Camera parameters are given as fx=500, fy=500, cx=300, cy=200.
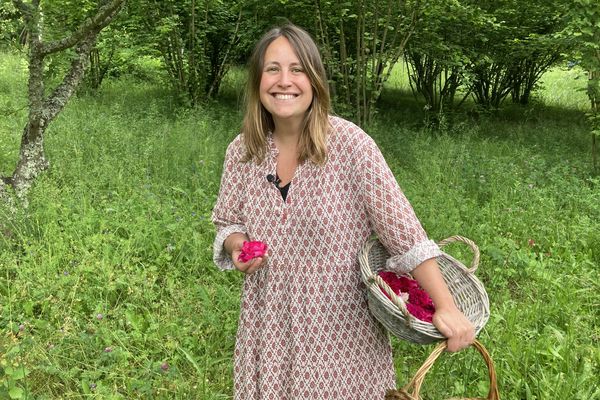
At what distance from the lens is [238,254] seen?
5.30ft

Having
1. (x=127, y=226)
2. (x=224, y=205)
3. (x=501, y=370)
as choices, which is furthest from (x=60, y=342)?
(x=501, y=370)

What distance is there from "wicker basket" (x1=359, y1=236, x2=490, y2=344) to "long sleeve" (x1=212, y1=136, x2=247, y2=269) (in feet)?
1.52

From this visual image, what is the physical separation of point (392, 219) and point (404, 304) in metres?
0.24

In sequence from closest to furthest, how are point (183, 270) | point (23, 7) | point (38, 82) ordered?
1. point (183, 270)
2. point (23, 7)
3. point (38, 82)

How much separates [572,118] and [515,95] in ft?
7.95

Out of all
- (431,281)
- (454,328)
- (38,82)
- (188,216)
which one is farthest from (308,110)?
(38,82)

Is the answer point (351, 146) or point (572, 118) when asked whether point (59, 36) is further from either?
point (572, 118)

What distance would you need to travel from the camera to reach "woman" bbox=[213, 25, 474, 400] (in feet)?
4.77

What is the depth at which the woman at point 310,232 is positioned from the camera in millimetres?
1455

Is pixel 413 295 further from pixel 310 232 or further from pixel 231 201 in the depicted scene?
pixel 231 201

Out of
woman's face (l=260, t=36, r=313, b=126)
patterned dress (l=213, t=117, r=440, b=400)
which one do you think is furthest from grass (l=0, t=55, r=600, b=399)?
woman's face (l=260, t=36, r=313, b=126)

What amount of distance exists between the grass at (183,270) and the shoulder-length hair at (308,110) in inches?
53.2

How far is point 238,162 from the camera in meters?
1.71

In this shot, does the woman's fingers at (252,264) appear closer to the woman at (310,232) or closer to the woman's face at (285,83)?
the woman at (310,232)
